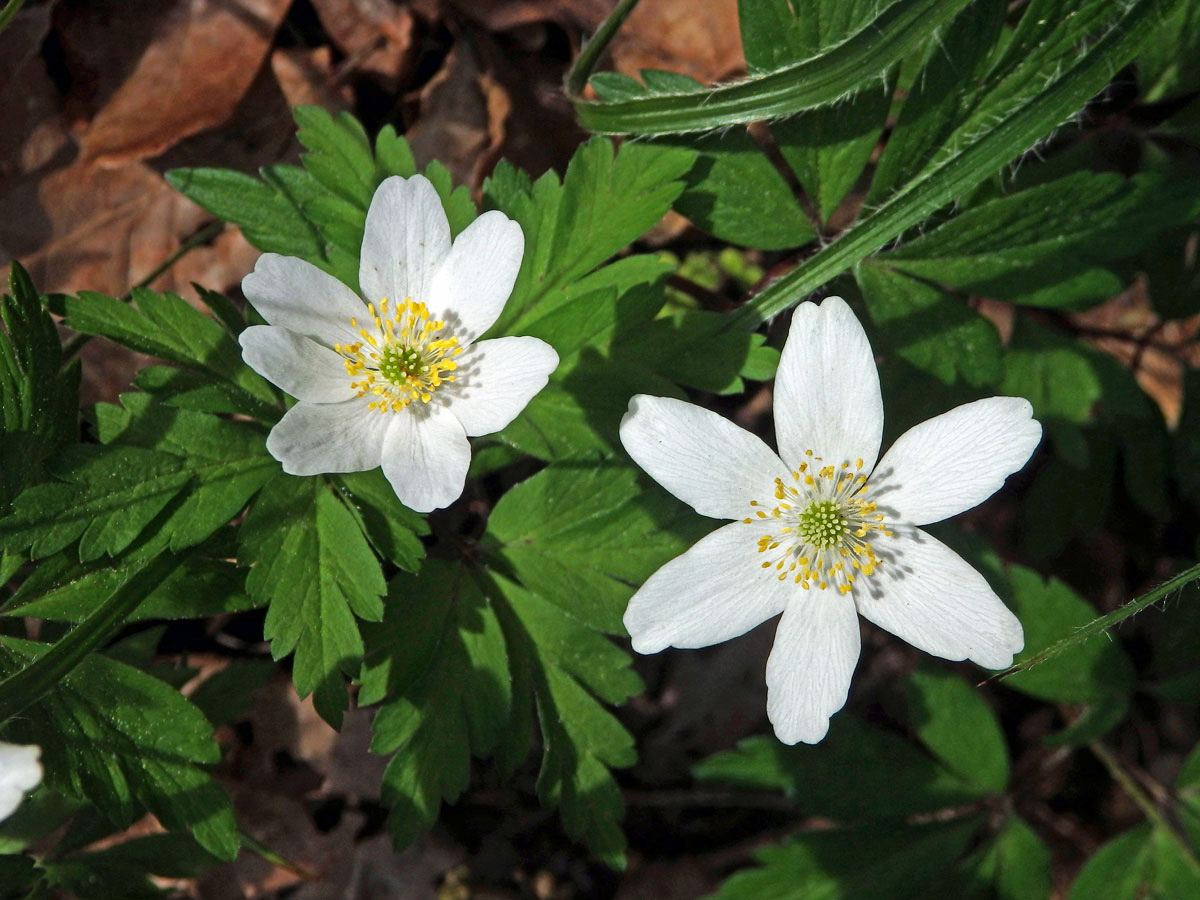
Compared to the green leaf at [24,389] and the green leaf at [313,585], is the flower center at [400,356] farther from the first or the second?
the green leaf at [24,389]

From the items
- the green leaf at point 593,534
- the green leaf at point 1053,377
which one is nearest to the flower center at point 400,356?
the green leaf at point 593,534

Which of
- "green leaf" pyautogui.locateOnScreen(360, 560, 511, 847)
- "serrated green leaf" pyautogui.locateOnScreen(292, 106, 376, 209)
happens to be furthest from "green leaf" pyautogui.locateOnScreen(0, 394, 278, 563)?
"serrated green leaf" pyautogui.locateOnScreen(292, 106, 376, 209)

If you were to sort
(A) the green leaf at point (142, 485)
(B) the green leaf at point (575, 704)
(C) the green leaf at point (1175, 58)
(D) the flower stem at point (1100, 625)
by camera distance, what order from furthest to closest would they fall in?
(C) the green leaf at point (1175, 58) → (B) the green leaf at point (575, 704) → (A) the green leaf at point (142, 485) → (D) the flower stem at point (1100, 625)

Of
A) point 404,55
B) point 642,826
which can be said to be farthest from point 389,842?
point 404,55

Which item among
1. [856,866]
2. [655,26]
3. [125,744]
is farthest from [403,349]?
[856,866]

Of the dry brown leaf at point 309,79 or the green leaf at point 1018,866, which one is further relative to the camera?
the dry brown leaf at point 309,79

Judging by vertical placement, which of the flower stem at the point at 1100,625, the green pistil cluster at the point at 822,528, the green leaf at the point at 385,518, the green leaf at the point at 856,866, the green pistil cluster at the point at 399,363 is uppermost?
the green pistil cluster at the point at 399,363

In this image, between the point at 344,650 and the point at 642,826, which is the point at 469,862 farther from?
the point at 344,650

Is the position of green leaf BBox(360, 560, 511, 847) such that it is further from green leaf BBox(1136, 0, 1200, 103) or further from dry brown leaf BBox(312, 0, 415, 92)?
green leaf BBox(1136, 0, 1200, 103)
